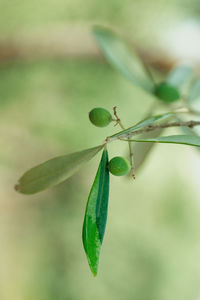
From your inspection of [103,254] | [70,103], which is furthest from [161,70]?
[103,254]

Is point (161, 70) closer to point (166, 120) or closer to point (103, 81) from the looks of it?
point (103, 81)

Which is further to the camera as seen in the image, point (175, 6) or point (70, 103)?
point (175, 6)

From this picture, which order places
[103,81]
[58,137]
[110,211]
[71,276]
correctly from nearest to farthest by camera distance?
1. [71,276]
2. [110,211]
3. [58,137]
4. [103,81]

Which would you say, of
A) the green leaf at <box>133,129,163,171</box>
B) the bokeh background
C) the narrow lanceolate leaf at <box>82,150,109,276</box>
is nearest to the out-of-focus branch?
the bokeh background

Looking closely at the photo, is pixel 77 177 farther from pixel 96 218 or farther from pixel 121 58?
pixel 96 218

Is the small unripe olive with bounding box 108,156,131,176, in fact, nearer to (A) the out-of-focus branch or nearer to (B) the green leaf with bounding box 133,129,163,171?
(B) the green leaf with bounding box 133,129,163,171

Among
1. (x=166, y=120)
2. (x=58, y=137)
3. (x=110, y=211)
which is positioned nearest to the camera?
(x=166, y=120)
